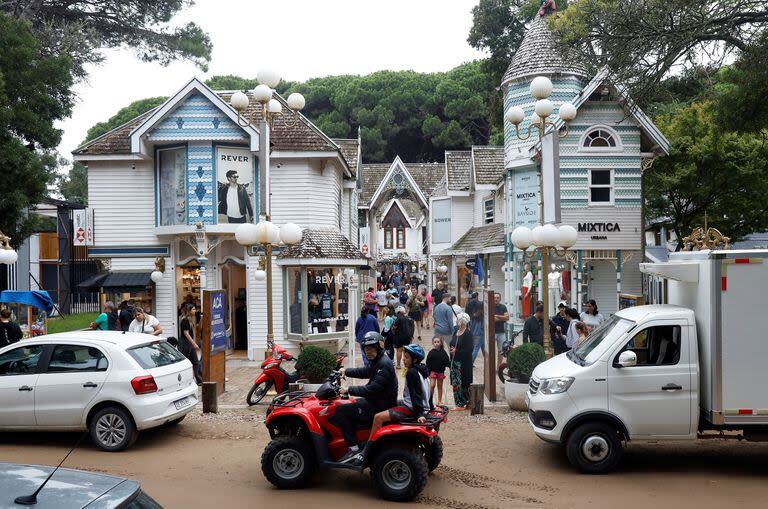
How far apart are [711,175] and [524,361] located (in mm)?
15303

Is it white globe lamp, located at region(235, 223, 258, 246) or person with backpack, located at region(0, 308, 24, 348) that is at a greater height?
white globe lamp, located at region(235, 223, 258, 246)

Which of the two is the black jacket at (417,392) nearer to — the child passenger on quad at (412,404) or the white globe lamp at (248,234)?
the child passenger on quad at (412,404)

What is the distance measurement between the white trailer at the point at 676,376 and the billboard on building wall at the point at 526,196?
48.5 ft

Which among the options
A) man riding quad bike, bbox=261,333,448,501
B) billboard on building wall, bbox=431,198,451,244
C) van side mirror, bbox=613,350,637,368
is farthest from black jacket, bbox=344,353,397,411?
billboard on building wall, bbox=431,198,451,244

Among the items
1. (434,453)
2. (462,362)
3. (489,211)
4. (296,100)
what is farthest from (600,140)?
(434,453)

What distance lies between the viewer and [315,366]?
40.5ft

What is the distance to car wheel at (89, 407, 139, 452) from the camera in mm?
9594

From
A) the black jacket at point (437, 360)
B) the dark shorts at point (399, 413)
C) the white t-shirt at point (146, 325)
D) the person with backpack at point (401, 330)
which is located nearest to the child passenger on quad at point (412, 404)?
the dark shorts at point (399, 413)

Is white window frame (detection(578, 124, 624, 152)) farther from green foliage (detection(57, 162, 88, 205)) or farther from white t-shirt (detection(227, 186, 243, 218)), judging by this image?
green foliage (detection(57, 162, 88, 205))

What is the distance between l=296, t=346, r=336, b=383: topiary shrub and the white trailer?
14.7 ft

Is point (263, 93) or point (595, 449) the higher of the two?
point (263, 93)

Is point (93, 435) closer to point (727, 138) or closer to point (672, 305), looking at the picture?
point (672, 305)

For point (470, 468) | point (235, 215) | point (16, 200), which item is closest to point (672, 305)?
point (470, 468)

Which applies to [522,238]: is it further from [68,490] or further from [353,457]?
[68,490]
